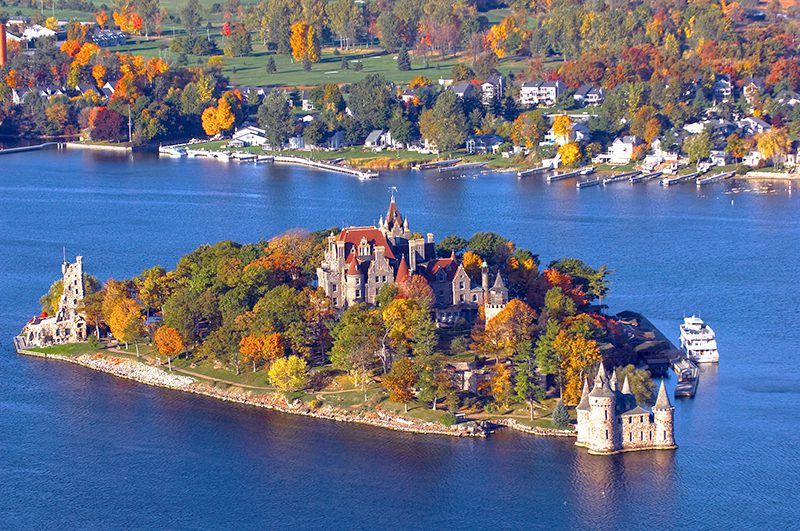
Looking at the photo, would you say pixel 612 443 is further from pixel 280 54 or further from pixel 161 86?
pixel 280 54

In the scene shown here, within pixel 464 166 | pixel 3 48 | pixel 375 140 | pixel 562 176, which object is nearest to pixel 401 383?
pixel 562 176

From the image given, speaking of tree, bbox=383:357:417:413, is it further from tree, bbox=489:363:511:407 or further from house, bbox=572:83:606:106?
house, bbox=572:83:606:106

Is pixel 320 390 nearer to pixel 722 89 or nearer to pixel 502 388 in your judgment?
pixel 502 388

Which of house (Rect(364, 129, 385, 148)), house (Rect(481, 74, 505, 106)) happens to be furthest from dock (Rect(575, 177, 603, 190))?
house (Rect(481, 74, 505, 106))

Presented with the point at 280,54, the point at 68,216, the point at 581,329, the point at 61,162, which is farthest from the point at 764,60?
the point at 581,329

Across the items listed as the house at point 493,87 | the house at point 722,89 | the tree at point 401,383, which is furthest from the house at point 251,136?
the tree at point 401,383

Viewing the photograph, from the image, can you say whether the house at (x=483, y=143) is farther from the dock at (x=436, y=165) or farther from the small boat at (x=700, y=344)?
the small boat at (x=700, y=344)
